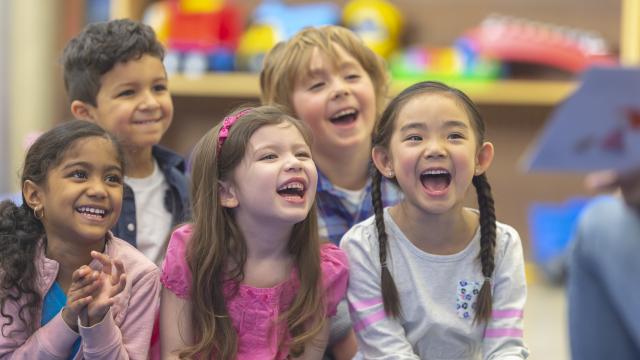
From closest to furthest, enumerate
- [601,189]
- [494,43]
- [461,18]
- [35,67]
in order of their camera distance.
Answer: [601,189]
[494,43]
[461,18]
[35,67]

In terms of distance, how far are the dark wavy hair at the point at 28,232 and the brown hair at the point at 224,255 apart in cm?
15

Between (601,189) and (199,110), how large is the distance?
9.79 feet

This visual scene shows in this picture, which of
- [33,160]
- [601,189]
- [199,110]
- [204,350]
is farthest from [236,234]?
[199,110]

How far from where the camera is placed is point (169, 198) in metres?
1.83

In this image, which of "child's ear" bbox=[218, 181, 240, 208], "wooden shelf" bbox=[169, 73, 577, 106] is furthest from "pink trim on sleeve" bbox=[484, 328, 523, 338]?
"wooden shelf" bbox=[169, 73, 577, 106]

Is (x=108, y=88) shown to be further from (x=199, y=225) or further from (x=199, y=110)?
(x=199, y=110)

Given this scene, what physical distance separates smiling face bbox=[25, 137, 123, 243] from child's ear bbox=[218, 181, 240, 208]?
6.1 inches

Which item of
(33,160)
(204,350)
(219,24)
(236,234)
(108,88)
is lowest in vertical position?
(204,350)

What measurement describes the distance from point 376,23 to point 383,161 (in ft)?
6.65

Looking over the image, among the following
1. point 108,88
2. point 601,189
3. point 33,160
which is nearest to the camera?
point 601,189

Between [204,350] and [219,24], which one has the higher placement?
[219,24]

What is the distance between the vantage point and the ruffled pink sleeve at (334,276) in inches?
61.2

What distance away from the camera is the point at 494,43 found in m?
3.47

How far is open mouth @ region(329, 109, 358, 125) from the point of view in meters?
1.84
